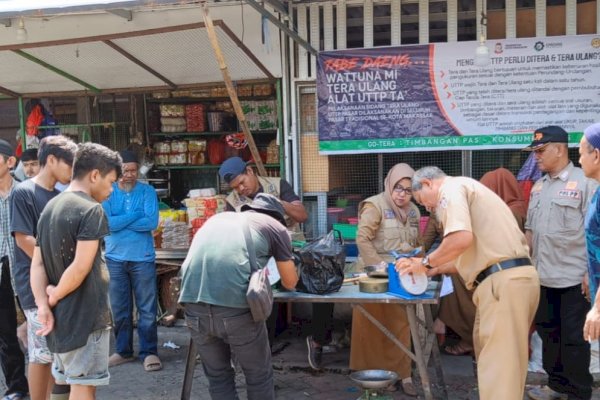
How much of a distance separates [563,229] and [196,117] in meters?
4.46

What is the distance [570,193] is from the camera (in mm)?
4379

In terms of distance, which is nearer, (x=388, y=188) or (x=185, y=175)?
(x=388, y=188)

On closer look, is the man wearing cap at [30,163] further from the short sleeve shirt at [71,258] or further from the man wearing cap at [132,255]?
the short sleeve shirt at [71,258]

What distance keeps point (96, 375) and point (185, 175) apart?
4.53 m

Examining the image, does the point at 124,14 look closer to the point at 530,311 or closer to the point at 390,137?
the point at 390,137

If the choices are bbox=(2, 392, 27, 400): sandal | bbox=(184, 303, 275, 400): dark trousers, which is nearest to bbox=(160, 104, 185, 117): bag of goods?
bbox=(2, 392, 27, 400): sandal

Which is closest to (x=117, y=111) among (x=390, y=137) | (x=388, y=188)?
A: (x=390, y=137)

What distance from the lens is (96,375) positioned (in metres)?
3.51

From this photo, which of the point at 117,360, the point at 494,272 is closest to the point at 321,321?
the point at 117,360

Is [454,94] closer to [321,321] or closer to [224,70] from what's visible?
[224,70]

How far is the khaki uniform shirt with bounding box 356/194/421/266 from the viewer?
4852mm

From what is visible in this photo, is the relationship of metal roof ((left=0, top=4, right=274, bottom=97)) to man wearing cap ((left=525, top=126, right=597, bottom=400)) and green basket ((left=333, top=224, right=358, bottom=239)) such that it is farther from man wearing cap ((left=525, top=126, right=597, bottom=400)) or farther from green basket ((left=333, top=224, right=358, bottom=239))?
man wearing cap ((left=525, top=126, right=597, bottom=400))

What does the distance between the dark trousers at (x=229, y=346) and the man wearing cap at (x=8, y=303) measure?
1.72 meters

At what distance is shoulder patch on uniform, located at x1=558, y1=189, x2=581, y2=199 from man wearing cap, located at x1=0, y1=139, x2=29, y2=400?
12.8 ft
